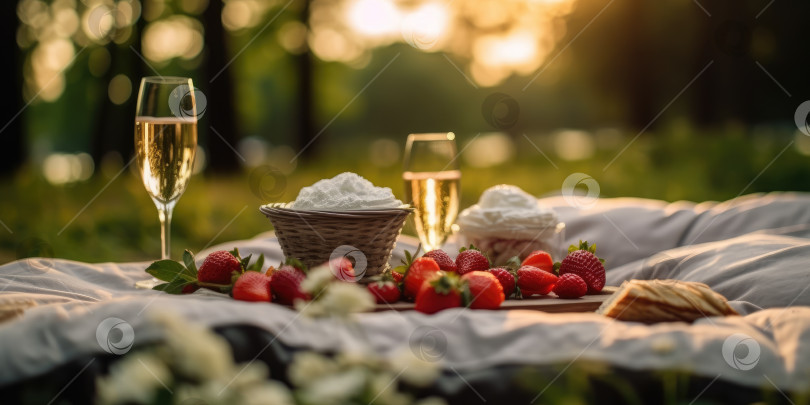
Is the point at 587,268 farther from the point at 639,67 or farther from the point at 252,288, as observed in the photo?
the point at 639,67

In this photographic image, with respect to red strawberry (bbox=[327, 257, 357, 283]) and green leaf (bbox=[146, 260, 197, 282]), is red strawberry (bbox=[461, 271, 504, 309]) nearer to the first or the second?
red strawberry (bbox=[327, 257, 357, 283])

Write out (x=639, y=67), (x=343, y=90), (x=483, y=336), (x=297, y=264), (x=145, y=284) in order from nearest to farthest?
(x=483, y=336), (x=297, y=264), (x=145, y=284), (x=639, y=67), (x=343, y=90)

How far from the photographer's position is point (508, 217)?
261 centimetres

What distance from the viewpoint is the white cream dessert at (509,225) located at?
2621 mm

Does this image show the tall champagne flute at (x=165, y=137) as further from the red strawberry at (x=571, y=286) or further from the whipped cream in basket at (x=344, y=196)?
the red strawberry at (x=571, y=286)

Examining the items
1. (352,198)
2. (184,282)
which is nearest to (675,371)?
(352,198)

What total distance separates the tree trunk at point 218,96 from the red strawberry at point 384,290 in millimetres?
6163

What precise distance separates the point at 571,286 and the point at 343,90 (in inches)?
622

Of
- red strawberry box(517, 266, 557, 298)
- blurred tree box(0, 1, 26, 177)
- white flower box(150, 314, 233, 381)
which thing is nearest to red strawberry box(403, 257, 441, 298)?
red strawberry box(517, 266, 557, 298)

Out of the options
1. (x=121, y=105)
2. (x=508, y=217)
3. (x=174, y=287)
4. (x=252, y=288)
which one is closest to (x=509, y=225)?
(x=508, y=217)

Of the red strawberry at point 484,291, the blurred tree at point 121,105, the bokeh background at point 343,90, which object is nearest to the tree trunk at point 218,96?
the bokeh background at point 343,90

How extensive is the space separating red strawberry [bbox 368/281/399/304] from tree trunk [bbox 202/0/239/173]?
6163mm

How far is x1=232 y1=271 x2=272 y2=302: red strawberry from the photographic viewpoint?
198 centimetres

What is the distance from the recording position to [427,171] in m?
2.63
